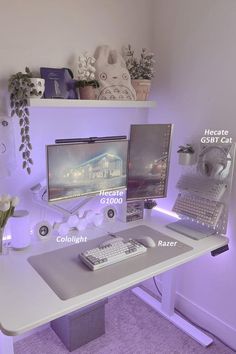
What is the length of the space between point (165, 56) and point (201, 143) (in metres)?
0.63

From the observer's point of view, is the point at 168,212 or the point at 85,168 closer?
the point at 85,168

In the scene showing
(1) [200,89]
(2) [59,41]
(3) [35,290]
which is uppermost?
(2) [59,41]

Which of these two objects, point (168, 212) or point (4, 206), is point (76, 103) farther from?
point (168, 212)

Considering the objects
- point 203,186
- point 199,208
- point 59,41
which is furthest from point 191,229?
point 59,41

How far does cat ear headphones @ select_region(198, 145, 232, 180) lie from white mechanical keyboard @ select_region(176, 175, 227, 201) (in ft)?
0.13

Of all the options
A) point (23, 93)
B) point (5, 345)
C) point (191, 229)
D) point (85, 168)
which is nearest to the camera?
point (5, 345)

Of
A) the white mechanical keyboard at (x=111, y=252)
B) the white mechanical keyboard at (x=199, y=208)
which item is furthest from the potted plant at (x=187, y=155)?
the white mechanical keyboard at (x=111, y=252)

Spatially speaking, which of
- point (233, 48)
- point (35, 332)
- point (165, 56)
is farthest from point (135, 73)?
point (35, 332)

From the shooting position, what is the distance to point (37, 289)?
A: 1.16 metres

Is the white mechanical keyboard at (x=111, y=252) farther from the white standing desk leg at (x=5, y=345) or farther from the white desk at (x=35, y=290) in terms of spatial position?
the white standing desk leg at (x=5, y=345)

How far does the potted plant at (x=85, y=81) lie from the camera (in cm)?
159

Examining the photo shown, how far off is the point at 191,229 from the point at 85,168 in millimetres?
711

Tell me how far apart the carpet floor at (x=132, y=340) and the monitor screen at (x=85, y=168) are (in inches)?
36.9

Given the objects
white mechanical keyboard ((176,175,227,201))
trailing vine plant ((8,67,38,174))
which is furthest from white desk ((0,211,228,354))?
trailing vine plant ((8,67,38,174))
